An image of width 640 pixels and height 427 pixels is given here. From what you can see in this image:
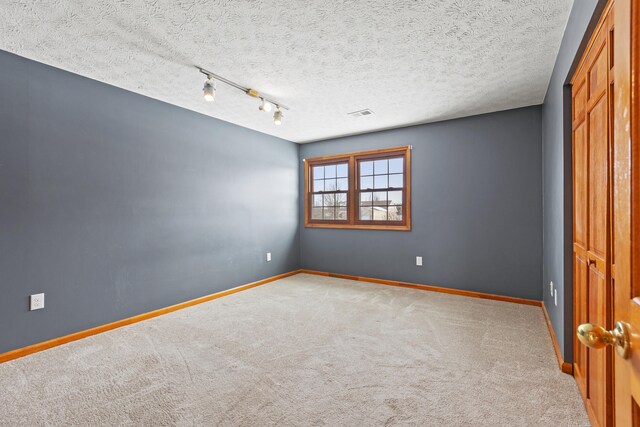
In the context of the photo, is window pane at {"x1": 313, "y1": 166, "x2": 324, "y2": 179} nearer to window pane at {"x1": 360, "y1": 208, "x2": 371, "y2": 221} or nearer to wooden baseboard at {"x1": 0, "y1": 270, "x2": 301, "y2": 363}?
window pane at {"x1": 360, "y1": 208, "x2": 371, "y2": 221}

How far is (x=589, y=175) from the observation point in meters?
1.71

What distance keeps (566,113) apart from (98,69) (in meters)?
3.75

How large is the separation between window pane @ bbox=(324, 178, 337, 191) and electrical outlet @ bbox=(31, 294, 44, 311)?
3.92 m

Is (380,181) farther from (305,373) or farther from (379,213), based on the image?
(305,373)

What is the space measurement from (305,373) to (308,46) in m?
2.41

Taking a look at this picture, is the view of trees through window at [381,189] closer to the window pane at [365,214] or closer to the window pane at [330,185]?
the window pane at [365,214]

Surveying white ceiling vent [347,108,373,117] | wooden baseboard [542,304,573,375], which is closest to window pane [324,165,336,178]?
white ceiling vent [347,108,373,117]

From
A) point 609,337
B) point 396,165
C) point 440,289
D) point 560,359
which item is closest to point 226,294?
point 440,289

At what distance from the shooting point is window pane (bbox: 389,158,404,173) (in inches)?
184

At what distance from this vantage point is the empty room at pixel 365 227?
5.56 ft

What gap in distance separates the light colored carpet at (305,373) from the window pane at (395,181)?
6.45 feet

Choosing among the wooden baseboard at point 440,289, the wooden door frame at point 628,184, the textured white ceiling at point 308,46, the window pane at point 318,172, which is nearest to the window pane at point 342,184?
the window pane at point 318,172

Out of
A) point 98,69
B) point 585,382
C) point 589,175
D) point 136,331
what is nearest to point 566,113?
point 589,175

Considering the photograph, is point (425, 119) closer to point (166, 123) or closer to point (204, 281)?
point (166, 123)
